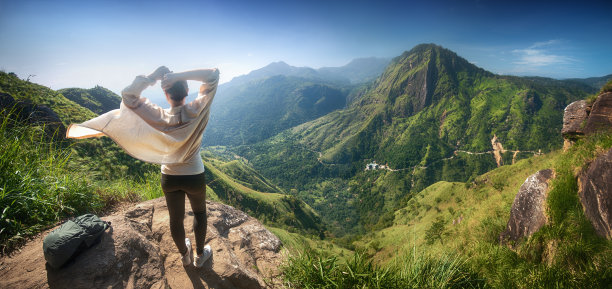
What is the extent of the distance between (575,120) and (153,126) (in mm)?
15950

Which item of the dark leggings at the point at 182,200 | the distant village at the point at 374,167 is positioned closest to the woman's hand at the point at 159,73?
the dark leggings at the point at 182,200

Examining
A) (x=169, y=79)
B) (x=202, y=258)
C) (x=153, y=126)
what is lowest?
(x=202, y=258)

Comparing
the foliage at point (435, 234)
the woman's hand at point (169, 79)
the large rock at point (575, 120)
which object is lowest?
the foliage at point (435, 234)

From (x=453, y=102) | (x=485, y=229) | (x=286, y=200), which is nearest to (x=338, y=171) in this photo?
(x=286, y=200)

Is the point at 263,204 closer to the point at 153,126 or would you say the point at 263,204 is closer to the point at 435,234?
the point at 435,234

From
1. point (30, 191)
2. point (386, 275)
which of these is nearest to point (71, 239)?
point (30, 191)

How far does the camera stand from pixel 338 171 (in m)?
185

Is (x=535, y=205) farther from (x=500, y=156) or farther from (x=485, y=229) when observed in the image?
(x=500, y=156)

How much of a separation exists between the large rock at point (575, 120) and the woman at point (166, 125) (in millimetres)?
14532

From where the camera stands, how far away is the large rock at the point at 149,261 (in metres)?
2.49

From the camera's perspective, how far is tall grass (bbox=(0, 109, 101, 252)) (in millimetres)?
3076

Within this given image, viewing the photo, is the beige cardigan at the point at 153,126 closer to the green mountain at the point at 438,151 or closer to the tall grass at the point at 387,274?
the tall grass at the point at 387,274

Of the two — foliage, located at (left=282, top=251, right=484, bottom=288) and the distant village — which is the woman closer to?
foliage, located at (left=282, top=251, right=484, bottom=288)

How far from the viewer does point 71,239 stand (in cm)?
253
